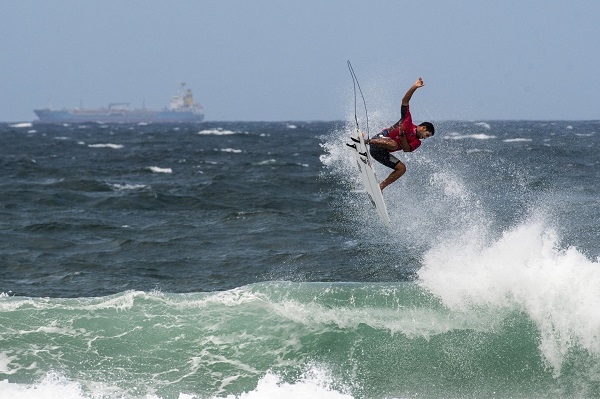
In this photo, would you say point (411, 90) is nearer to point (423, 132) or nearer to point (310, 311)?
point (423, 132)

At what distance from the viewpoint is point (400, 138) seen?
465 inches

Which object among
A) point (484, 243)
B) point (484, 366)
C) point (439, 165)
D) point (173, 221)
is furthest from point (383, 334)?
point (439, 165)

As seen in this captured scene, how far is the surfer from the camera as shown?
11.6m

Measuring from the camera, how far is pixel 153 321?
1147cm

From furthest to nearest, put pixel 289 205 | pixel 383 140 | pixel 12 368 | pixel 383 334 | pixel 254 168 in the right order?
pixel 254 168 < pixel 289 205 < pixel 383 140 < pixel 383 334 < pixel 12 368

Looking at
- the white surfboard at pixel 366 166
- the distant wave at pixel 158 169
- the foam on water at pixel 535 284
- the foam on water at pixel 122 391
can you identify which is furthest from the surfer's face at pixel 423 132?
the distant wave at pixel 158 169

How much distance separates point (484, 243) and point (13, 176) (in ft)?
84.3

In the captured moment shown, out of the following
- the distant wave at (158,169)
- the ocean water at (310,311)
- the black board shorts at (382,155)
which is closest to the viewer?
the ocean water at (310,311)

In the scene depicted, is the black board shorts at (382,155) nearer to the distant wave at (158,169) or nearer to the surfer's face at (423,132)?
the surfer's face at (423,132)

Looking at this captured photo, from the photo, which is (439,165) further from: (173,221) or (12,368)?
(12,368)

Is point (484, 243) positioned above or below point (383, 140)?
below

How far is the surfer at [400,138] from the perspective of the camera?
11562 millimetres

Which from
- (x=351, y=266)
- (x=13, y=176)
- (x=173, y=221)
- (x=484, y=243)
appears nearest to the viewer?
(x=484, y=243)

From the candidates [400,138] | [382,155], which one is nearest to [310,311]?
[382,155]
